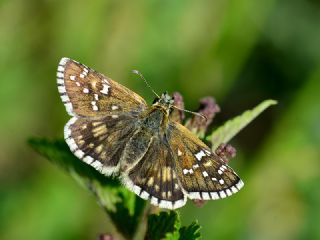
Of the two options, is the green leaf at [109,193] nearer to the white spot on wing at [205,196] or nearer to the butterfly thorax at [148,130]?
the butterfly thorax at [148,130]

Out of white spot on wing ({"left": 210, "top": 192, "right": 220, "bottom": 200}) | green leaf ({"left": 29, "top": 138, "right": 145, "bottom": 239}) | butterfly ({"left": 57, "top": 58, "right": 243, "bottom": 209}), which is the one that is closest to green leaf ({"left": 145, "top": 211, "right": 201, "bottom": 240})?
butterfly ({"left": 57, "top": 58, "right": 243, "bottom": 209})

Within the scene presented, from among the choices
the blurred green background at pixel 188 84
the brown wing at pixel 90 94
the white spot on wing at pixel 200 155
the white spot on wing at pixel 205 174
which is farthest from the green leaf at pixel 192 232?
the blurred green background at pixel 188 84

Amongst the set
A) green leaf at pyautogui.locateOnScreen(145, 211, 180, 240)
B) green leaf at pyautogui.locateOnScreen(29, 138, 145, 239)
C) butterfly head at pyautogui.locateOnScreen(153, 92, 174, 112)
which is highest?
butterfly head at pyautogui.locateOnScreen(153, 92, 174, 112)

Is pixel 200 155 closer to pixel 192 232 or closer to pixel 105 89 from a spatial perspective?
pixel 192 232

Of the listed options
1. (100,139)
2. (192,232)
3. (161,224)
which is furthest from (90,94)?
(192,232)

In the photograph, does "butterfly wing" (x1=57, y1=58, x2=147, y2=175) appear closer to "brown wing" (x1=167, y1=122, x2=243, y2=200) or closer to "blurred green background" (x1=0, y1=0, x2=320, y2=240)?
"brown wing" (x1=167, y1=122, x2=243, y2=200)

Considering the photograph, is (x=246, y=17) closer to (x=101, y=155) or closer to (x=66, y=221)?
(x=66, y=221)
